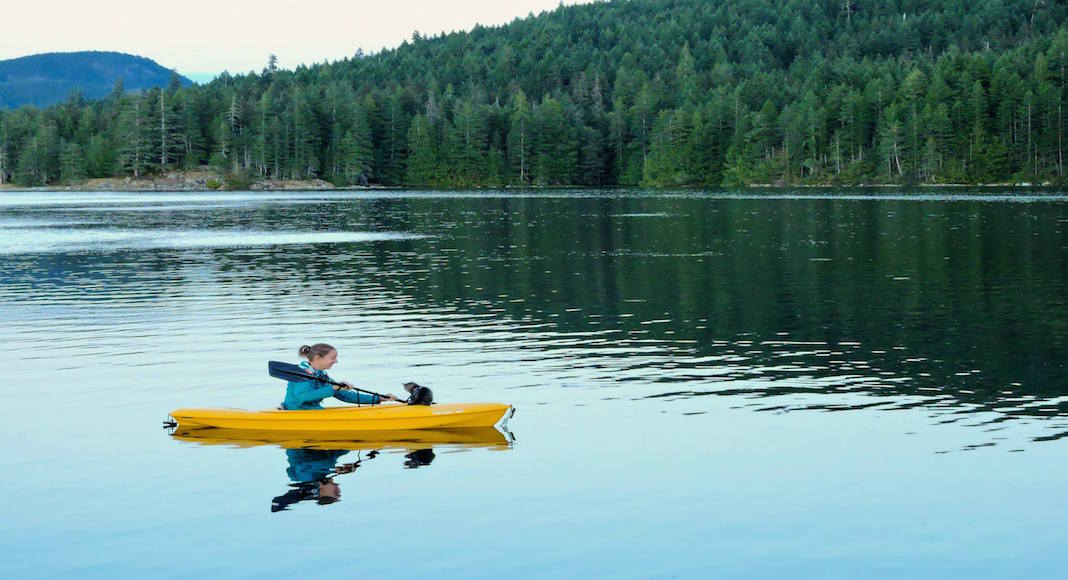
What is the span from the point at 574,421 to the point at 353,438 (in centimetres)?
465

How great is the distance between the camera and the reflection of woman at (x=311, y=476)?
1988 centimetres

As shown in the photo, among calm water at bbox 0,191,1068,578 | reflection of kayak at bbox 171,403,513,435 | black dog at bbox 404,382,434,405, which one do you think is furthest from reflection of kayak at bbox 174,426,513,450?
black dog at bbox 404,382,434,405

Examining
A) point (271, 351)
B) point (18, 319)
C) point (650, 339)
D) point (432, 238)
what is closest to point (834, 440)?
point (650, 339)

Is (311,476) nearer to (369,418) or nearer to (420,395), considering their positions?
(369,418)

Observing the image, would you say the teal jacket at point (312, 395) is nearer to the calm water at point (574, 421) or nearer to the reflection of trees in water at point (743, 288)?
the calm water at point (574, 421)

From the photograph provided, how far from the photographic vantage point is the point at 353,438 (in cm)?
2406

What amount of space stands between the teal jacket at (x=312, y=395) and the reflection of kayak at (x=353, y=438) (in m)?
0.65

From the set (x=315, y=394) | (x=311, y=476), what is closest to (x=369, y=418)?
(x=315, y=394)

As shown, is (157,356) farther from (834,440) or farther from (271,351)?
(834,440)

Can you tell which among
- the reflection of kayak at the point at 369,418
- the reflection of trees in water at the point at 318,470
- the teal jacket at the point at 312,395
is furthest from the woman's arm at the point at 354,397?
the reflection of trees in water at the point at 318,470

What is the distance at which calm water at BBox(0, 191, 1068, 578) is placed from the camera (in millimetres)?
17297

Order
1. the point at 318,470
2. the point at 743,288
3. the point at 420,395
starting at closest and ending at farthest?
the point at 318,470, the point at 420,395, the point at 743,288

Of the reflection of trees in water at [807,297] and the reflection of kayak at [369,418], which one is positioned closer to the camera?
the reflection of kayak at [369,418]

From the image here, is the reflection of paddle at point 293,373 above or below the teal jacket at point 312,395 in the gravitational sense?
above
